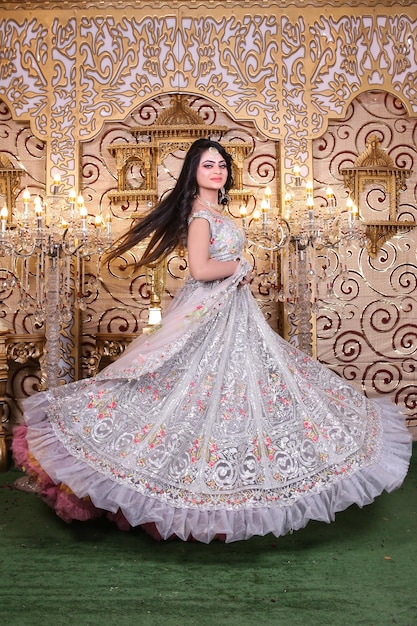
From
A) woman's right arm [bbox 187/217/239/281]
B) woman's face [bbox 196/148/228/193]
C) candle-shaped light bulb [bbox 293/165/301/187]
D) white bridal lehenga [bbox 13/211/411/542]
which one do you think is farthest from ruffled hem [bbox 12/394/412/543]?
candle-shaped light bulb [bbox 293/165/301/187]

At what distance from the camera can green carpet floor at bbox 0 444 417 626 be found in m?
1.65

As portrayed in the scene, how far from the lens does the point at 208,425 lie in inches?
80.7

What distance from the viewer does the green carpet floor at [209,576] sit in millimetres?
1647

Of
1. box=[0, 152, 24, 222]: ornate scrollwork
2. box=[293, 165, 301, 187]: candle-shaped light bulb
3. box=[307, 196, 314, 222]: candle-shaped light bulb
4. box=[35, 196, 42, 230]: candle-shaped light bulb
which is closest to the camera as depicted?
box=[35, 196, 42, 230]: candle-shaped light bulb

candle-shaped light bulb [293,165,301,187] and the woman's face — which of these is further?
candle-shaped light bulb [293,165,301,187]

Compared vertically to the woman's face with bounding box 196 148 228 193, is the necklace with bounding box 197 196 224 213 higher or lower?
lower

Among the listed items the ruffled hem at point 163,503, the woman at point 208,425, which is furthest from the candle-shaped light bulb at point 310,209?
the ruffled hem at point 163,503

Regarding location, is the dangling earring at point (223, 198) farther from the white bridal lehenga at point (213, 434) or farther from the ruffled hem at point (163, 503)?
the ruffled hem at point (163, 503)

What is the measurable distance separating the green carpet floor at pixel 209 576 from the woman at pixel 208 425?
0.12m

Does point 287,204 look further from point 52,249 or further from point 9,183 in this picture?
point 9,183

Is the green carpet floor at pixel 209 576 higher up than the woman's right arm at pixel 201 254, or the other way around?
the woman's right arm at pixel 201 254

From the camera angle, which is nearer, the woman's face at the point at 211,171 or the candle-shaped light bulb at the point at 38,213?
the woman's face at the point at 211,171

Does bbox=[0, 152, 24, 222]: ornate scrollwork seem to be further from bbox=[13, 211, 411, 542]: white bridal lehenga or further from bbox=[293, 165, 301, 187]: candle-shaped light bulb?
bbox=[13, 211, 411, 542]: white bridal lehenga

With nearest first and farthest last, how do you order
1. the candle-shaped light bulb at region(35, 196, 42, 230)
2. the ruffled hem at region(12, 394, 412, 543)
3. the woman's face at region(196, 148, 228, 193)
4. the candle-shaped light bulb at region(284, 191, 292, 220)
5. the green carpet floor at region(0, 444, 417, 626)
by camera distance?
the green carpet floor at region(0, 444, 417, 626), the ruffled hem at region(12, 394, 412, 543), the woman's face at region(196, 148, 228, 193), the candle-shaped light bulb at region(35, 196, 42, 230), the candle-shaped light bulb at region(284, 191, 292, 220)
